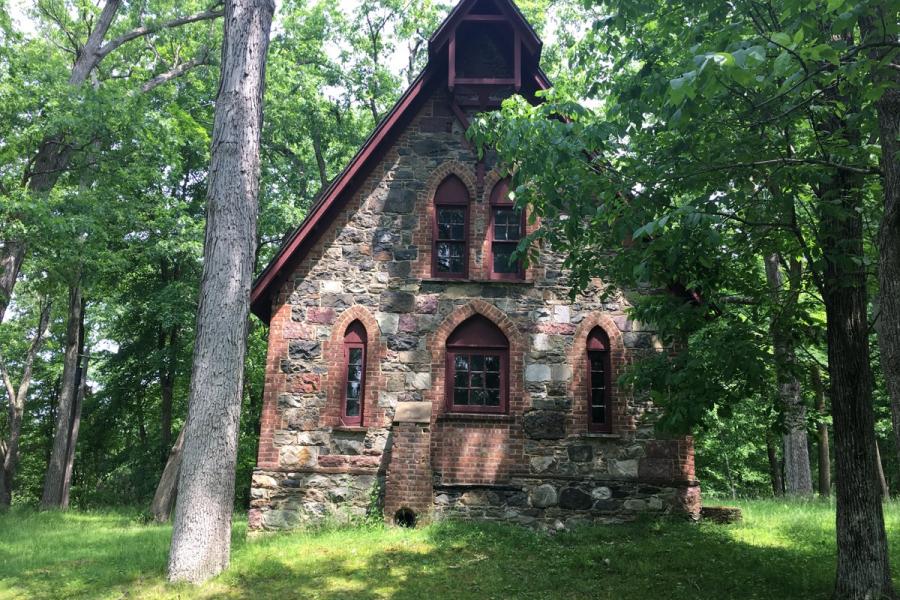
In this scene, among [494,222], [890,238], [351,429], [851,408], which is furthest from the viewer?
[494,222]

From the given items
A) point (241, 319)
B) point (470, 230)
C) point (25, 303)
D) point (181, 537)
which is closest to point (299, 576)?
point (181, 537)

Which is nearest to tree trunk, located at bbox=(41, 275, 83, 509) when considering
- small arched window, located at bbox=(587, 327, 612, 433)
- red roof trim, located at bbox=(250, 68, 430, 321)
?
red roof trim, located at bbox=(250, 68, 430, 321)

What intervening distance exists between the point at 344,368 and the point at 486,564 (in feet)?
14.7

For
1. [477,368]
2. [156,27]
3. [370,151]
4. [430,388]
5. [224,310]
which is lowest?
[430,388]

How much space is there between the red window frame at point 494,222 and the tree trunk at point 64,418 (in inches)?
539

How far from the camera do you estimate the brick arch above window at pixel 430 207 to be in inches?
479

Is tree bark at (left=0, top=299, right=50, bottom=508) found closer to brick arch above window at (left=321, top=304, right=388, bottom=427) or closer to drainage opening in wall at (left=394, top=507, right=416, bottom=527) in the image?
brick arch above window at (left=321, top=304, right=388, bottom=427)

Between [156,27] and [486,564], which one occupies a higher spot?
[156,27]

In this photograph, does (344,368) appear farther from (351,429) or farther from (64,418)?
(64,418)

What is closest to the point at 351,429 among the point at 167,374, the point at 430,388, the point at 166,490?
the point at 430,388

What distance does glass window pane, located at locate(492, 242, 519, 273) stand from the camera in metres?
12.2

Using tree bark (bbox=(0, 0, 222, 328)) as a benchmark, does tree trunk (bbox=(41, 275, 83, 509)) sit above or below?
below

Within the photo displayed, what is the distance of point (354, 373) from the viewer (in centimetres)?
1187

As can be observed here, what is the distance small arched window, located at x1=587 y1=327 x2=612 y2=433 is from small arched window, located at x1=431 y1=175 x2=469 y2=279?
2.75 meters
